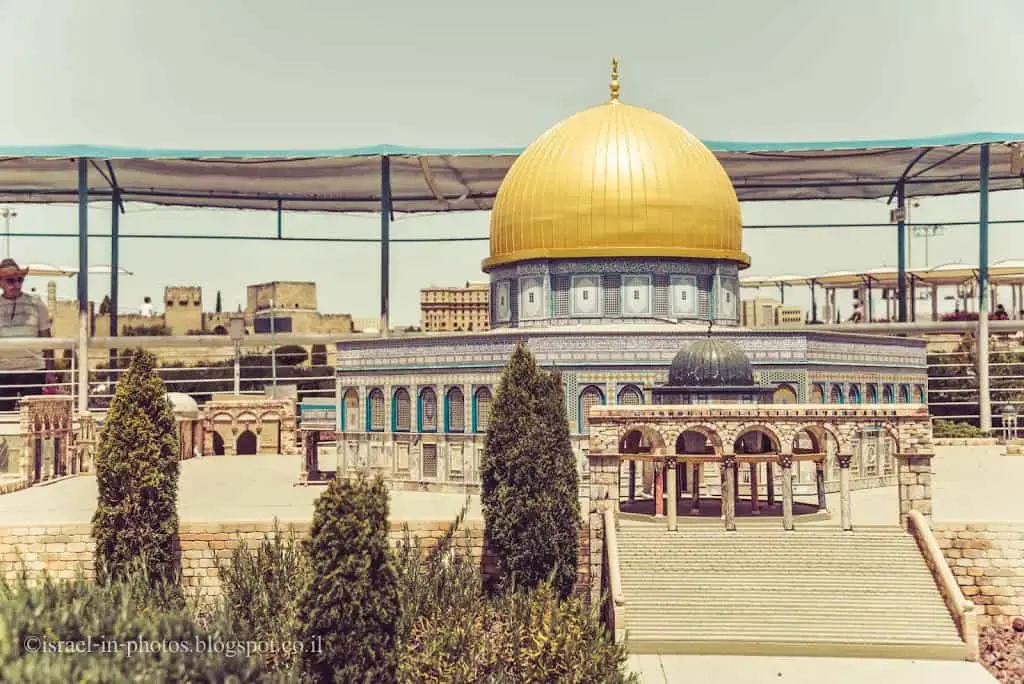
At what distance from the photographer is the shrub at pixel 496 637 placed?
868 inches

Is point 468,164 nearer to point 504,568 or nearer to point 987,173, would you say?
point 987,173

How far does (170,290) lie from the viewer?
84.9 m

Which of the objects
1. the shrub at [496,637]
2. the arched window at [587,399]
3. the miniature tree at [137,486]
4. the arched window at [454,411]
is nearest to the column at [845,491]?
the shrub at [496,637]

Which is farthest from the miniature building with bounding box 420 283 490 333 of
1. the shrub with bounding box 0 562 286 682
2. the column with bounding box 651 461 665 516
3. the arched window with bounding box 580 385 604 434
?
the shrub with bounding box 0 562 286 682

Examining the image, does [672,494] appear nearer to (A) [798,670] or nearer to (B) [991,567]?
(A) [798,670]

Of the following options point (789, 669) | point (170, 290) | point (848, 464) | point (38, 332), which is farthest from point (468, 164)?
point (170, 290)

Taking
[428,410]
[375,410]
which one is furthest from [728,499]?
[375,410]

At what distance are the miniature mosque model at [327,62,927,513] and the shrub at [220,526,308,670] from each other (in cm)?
1122

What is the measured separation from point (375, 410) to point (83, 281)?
17656 millimetres

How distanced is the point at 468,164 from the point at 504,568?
2844 cm

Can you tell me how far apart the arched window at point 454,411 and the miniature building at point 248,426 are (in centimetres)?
1595

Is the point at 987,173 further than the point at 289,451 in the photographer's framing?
No

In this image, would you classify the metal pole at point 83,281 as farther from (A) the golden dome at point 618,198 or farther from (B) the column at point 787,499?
(B) the column at point 787,499

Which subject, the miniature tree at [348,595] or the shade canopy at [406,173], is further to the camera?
the shade canopy at [406,173]
